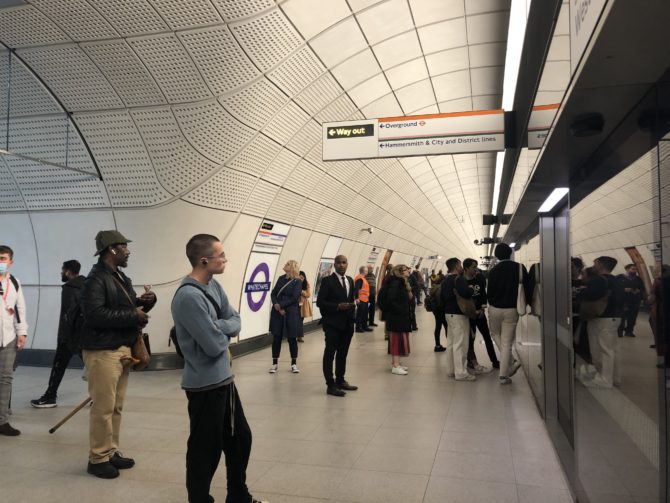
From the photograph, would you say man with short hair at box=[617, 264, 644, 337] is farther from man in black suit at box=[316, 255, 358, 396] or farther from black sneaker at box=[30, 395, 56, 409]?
black sneaker at box=[30, 395, 56, 409]

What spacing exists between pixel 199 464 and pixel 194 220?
6.12 m

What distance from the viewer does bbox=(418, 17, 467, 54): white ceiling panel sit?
8203 mm

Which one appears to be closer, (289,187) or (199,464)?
(199,464)

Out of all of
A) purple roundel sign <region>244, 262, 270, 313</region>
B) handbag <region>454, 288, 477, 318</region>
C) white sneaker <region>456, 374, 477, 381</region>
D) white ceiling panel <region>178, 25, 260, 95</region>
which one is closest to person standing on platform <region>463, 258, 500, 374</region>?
handbag <region>454, 288, 477, 318</region>

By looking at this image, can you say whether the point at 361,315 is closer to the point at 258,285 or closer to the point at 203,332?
the point at 258,285

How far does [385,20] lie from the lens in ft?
25.8

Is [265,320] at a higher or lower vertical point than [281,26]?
lower

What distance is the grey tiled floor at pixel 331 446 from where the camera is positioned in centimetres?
363

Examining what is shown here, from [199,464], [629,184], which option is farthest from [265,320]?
[629,184]

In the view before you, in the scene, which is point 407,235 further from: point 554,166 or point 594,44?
point 594,44

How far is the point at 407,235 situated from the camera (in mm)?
25141

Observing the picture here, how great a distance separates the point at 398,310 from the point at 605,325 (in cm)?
529

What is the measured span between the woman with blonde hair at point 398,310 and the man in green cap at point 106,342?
441 cm

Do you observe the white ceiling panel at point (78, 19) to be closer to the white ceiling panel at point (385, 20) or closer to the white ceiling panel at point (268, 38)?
the white ceiling panel at point (268, 38)
